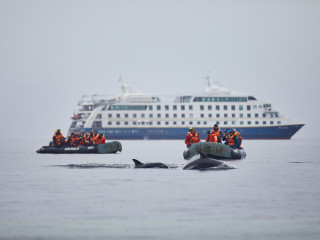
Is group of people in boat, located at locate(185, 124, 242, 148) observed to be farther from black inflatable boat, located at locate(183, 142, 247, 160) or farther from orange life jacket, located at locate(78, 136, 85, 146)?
orange life jacket, located at locate(78, 136, 85, 146)

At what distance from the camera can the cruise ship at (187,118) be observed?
128500mm

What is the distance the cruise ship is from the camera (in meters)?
128

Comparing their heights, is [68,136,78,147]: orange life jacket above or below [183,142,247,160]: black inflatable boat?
above

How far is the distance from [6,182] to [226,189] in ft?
32.2

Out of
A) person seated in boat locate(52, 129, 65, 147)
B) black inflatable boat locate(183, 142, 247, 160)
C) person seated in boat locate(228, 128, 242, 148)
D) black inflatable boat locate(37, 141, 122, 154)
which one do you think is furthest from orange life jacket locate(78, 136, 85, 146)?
black inflatable boat locate(183, 142, 247, 160)

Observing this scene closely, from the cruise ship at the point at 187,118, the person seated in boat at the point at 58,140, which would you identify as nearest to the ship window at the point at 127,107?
the cruise ship at the point at 187,118

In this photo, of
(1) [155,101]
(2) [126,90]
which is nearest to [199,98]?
(1) [155,101]

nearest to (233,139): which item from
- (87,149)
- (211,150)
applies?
(211,150)

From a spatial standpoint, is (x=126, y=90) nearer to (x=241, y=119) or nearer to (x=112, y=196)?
(x=241, y=119)

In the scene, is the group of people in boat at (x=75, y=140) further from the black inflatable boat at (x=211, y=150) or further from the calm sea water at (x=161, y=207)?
the calm sea water at (x=161, y=207)

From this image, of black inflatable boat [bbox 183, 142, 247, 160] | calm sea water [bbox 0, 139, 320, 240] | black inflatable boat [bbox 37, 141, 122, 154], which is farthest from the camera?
black inflatable boat [bbox 37, 141, 122, 154]

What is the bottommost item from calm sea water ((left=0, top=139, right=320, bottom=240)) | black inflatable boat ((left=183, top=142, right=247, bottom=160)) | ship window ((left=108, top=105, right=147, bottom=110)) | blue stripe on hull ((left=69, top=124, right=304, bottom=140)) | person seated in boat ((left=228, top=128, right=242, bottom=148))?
calm sea water ((left=0, top=139, right=320, bottom=240))

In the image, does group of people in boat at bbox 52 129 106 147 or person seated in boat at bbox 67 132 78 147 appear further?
person seated in boat at bbox 67 132 78 147

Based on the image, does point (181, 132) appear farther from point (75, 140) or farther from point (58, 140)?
point (58, 140)
